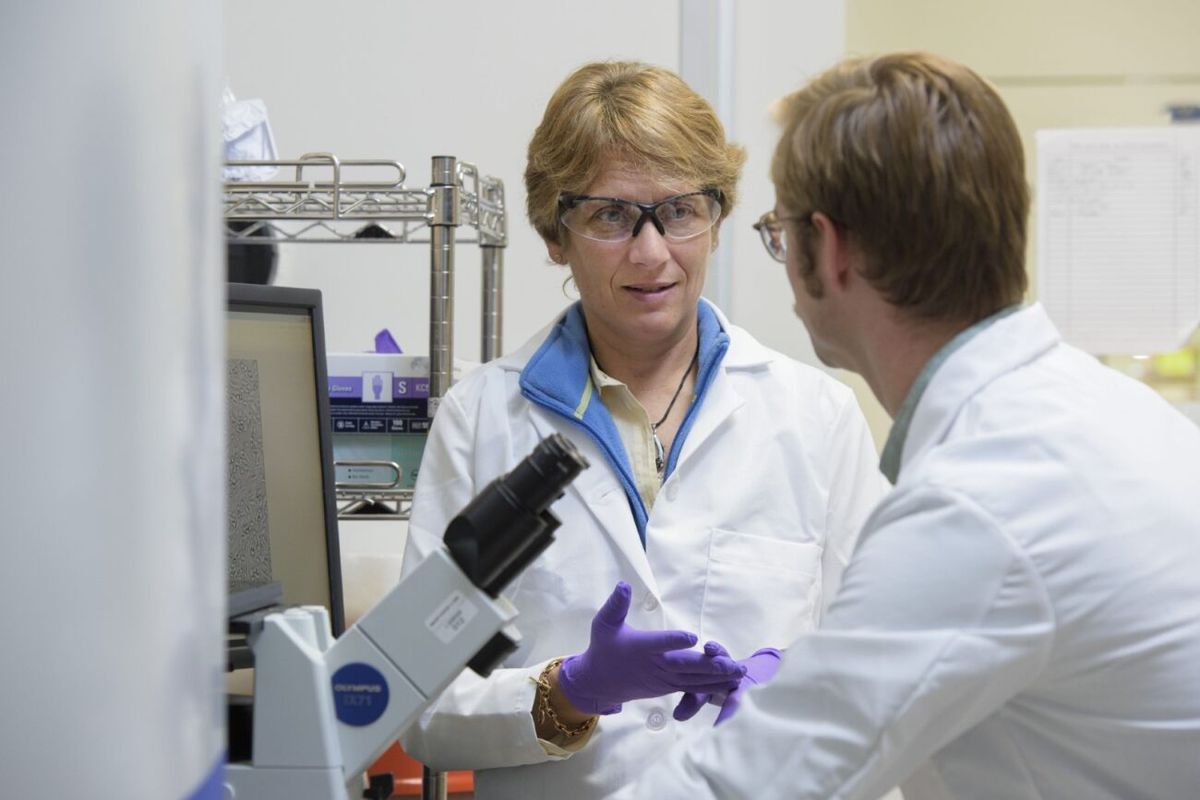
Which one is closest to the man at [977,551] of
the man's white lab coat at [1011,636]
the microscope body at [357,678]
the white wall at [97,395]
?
the man's white lab coat at [1011,636]

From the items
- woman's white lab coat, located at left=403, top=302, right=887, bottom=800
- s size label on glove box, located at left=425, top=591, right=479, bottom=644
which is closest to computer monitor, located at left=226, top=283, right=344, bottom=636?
woman's white lab coat, located at left=403, top=302, right=887, bottom=800

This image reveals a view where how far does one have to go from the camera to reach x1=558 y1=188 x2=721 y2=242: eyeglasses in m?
1.52

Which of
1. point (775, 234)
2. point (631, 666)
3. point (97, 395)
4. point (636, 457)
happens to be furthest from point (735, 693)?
point (97, 395)

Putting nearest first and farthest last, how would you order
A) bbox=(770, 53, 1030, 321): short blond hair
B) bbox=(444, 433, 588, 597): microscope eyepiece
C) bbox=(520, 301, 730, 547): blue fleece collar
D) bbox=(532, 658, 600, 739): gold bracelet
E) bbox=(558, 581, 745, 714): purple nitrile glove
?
bbox=(444, 433, 588, 597): microscope eyepiece, bbox=(770, 53, 1030, 321): short blond hair, bbox=(558, 581, 745, 714): purple nitrile glove, bbox=(532, 658, 600, 739): gold bracelet, bbox=(520, 301, 730, 547): blue fleece collar

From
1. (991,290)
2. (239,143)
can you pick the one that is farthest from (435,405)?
→ (991,290)

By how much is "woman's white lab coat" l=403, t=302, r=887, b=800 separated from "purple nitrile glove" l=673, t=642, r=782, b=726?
0.08 metres

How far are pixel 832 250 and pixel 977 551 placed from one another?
0.30m

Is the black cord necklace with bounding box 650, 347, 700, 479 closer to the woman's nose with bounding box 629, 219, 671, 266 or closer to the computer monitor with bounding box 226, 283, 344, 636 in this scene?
the woman's nose with bounding box 629, 219, 671, 266

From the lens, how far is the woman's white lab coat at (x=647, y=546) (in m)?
1.43

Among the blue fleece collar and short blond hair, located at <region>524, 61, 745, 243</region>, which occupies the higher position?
short blond hair, located at <region>524, 61, 745, 243</region>

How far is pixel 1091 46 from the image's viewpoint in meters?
2.70

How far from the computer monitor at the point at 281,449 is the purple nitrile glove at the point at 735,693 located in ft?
1.23

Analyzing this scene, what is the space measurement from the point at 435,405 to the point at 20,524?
3.93 ft

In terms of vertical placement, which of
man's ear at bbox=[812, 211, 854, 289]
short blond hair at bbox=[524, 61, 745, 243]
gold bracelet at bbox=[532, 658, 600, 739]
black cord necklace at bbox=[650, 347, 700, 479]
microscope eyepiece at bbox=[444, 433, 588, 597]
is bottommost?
gold bracelet at bbox=[532, 658, 600, 739]
